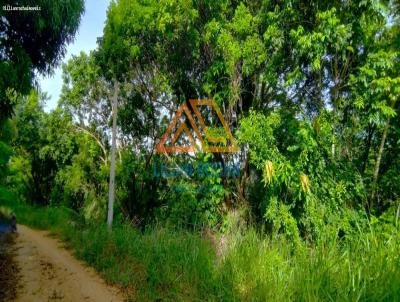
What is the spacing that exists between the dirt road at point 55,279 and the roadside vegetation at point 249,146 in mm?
278

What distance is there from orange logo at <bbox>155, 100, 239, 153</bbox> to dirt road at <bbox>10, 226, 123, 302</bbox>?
11.6ft

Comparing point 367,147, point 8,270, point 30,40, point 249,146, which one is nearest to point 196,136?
point 249,146

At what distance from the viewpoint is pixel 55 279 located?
504 centimetres

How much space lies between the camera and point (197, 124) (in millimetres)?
7785


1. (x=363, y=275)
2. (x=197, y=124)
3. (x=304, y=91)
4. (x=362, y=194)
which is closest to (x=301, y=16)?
(x=304, y=91)

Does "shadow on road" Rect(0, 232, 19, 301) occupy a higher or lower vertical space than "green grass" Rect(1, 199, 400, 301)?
lower

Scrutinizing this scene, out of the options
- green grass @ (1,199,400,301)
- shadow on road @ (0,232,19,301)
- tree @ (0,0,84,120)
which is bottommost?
shadow on road @ (0,232,19,301)

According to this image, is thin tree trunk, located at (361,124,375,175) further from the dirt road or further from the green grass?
the dirt road

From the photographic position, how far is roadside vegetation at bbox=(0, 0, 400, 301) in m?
4.23

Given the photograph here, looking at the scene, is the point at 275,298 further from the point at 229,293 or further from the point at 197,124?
the point at 197,124

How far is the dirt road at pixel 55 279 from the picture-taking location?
435cm

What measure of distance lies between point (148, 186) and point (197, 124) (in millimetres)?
2368

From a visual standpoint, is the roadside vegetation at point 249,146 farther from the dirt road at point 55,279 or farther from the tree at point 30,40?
the dirt road at point 55,279

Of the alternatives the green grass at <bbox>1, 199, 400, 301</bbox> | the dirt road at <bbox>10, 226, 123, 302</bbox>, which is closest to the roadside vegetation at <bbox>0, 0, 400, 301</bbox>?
the green grass at <bbox>1, 199, 400, 301</bbox>
